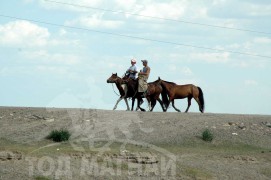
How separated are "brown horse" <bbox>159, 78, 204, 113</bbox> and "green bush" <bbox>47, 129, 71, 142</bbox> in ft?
32.4

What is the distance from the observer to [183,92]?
34.1 meters

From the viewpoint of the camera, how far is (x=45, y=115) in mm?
27750

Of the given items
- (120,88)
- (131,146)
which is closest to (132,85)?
(120,88)

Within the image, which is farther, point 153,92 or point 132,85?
point 153,92

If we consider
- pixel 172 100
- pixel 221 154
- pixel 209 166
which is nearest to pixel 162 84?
pixel 172 100

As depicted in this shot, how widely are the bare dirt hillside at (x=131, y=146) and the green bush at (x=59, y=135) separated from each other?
25 cm

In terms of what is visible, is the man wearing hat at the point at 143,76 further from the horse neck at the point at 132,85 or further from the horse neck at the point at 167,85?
the horse neck at the point at 167,85

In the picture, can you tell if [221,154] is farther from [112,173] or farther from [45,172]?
[45,172]

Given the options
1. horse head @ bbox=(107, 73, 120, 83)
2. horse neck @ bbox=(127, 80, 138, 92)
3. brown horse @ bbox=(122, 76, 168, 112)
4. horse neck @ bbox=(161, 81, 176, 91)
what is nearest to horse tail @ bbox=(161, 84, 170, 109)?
brown horse @ bbox=(122, 76, 168, 112)

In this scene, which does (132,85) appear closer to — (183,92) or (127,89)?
(127,89)

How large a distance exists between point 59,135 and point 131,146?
2258 millimetres

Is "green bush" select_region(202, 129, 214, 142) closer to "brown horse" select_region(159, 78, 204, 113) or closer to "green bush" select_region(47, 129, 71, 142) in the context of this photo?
"green bush" select_region(47, 129, 71, 142)

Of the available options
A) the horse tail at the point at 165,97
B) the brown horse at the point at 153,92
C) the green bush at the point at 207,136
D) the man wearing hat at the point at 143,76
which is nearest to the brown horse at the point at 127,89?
the brown horse at the point at 153,92

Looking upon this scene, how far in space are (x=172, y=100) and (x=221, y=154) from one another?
10377mm
